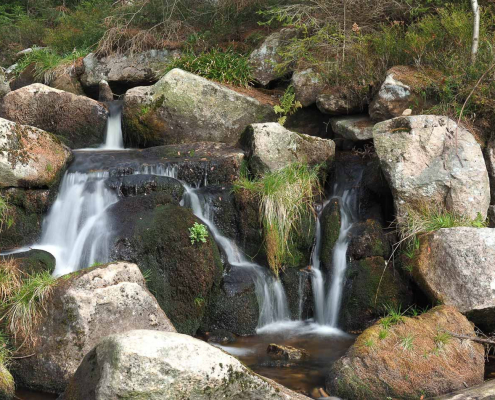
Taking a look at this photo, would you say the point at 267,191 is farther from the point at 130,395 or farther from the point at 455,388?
the point at 130,395

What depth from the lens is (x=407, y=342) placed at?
17.8 feet

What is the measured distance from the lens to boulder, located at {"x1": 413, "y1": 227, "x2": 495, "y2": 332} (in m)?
6.16

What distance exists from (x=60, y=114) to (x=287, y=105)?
3805 mm

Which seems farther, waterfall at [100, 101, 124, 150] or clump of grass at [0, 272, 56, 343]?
waterfall at [100, 101, 124, 150]

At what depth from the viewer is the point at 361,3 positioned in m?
10.2

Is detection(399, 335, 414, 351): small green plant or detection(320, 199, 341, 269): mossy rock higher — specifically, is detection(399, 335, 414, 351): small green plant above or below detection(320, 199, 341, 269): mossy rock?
below

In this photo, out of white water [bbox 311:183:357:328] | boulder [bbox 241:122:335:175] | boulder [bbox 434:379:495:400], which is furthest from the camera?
boulder [bbox 241:122:335:175]

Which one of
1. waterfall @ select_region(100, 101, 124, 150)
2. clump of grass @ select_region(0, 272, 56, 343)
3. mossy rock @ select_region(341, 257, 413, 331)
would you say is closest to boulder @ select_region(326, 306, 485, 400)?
mossy rock @ select_region(341, 257, 413, 331)

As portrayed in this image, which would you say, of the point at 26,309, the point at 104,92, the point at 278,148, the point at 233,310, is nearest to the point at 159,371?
the point at 26,309

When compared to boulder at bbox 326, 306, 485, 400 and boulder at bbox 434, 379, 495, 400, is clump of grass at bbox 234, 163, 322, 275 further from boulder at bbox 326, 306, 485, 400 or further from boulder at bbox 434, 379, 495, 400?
boulder at bbox 434, 379, 495, 400

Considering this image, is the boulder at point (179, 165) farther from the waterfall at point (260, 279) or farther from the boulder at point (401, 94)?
the boulder at point (401, 94)

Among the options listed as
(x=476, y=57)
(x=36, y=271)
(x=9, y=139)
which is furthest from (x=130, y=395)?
(x=476, y=57)

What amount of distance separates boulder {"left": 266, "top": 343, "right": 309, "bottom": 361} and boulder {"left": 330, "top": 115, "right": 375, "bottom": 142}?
387 centimetres

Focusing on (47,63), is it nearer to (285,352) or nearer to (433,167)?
(433,167)
